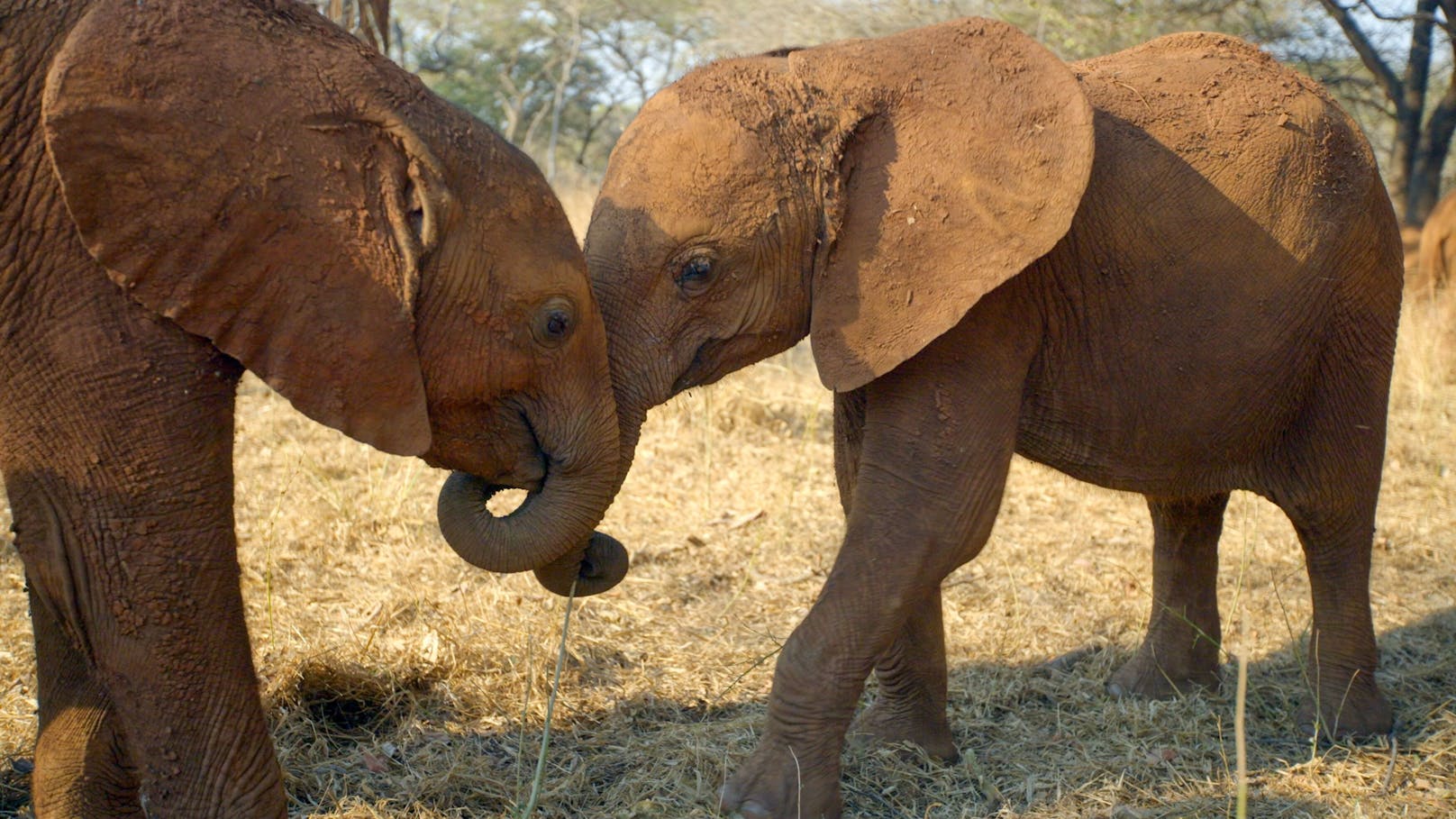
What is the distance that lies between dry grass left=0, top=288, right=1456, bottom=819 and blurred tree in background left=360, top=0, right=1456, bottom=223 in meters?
2.25

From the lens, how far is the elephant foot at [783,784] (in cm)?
385

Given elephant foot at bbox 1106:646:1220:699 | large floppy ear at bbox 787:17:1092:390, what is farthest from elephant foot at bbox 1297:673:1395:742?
large floppy ear at bbox 787:17:1092:390

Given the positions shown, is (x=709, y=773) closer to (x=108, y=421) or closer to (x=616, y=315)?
(x=616, y=315)

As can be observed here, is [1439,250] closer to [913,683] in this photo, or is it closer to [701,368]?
[913,683]

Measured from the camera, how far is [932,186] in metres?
3.80

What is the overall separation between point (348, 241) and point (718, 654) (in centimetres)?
273

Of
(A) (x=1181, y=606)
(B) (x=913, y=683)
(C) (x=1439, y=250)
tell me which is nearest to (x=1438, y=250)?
(C) (x=1439, y=250)

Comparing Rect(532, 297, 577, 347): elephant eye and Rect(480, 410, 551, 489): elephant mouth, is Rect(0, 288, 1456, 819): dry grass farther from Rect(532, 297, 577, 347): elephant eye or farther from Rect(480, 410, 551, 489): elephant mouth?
Rect(532, 297, 577, 347): elephant eye

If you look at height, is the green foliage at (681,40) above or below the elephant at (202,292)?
above

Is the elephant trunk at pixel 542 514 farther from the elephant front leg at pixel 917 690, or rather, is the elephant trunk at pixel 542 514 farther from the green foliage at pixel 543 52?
the green foliage at pixel 543 52

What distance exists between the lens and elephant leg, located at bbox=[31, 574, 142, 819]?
136 inches

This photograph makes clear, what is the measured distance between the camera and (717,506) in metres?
7.14

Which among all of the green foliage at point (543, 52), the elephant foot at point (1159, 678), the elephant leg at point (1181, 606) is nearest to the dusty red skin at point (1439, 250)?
the elephant leg at point (1181, 606)

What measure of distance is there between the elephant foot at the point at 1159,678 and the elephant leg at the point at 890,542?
5.35 ft
